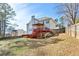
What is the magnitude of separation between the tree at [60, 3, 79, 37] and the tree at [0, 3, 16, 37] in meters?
0.38

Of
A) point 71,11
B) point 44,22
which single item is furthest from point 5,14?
point 71,11

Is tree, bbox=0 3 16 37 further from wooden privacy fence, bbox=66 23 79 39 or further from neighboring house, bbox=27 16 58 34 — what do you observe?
wooden privacy fence, bbox=66 23 79 39

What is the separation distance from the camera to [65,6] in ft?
4.76

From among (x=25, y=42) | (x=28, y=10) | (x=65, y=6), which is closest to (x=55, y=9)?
(x=65, y=6)

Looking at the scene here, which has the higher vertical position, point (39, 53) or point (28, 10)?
point (28, 10)

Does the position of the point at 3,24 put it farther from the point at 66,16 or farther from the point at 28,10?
the point at 66,16

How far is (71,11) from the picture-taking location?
1.45 metres

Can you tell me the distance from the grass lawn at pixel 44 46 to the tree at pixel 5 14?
0.39ft

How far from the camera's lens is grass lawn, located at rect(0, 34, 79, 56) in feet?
4.71

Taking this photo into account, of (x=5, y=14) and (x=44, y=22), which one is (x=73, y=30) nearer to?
(x=44, y=22)

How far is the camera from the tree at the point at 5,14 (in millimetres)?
1447

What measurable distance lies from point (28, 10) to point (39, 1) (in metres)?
0.11

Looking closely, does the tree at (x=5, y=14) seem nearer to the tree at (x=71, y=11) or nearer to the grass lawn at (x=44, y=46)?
the grass lawn at (x=44, y=46)

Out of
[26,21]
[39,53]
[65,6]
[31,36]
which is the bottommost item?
[39,53]
